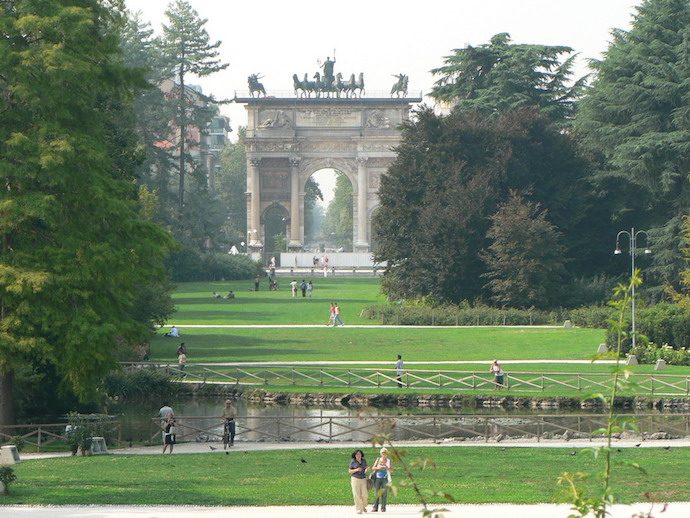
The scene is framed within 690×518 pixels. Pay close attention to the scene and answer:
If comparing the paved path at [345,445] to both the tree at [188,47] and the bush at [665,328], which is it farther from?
the tree at [188,47]

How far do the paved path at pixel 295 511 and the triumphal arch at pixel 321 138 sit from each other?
117m

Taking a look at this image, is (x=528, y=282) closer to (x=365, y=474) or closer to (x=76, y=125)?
(x=76, y=125)

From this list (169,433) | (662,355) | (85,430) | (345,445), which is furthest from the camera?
(662,355)

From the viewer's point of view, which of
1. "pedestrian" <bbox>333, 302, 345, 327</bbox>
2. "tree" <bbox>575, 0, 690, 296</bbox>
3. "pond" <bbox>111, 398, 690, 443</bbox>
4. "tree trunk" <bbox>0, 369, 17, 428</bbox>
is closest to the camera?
"tree trunk" <bbox>0, 369, 17, 428</bbox>

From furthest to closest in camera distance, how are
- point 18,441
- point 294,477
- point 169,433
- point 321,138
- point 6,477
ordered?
point 321,138
point 169,433
point 18,441
point 294,477
point 6,477

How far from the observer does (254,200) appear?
142m

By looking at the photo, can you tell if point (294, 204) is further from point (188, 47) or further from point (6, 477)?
point (6, 477)

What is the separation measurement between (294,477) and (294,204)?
115 m

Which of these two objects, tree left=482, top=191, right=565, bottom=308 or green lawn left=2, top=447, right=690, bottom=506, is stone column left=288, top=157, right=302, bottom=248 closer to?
tree left=482, top=191, right=565, bottom=308

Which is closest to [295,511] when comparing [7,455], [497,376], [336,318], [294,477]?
[294,477]

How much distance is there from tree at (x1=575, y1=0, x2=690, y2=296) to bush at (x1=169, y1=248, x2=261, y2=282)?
121ft

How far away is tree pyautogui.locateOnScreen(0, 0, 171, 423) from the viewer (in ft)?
112

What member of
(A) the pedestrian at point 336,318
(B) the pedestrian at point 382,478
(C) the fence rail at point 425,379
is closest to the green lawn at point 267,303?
(A) the pedestrian at point 336,318

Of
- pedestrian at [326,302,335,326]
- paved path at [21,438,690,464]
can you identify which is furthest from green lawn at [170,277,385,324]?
paved path at [21,438,690,464]
